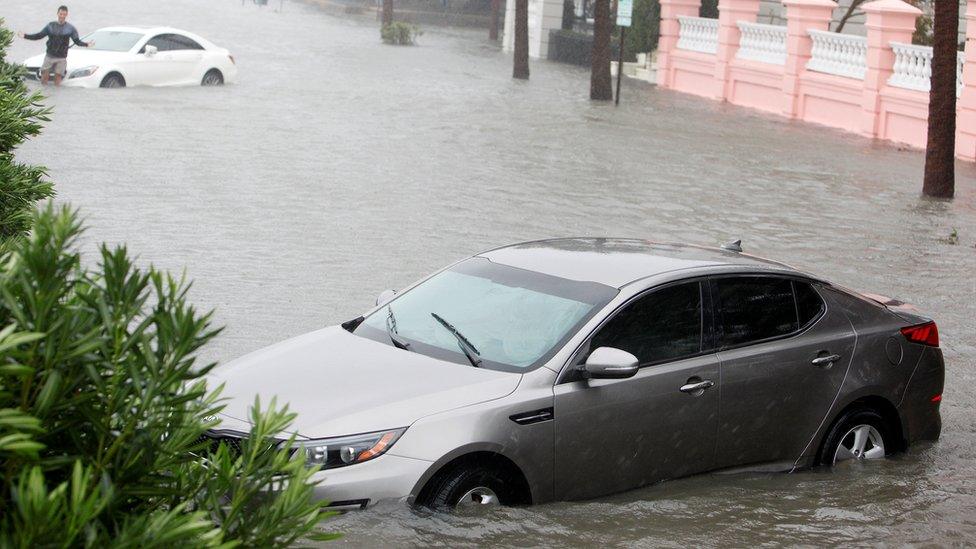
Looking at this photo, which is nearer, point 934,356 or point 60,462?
point 60,462

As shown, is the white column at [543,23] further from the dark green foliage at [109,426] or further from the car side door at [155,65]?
the dark green foliage at [109,426]

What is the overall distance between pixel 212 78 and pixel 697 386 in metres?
25.4

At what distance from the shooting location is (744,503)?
6.70 meters

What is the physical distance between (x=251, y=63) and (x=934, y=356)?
3177 centimetres

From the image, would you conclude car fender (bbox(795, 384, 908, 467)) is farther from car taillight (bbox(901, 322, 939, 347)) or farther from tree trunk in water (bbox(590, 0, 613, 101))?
tree trunk in water (bbox(590, 0, 613, 101))

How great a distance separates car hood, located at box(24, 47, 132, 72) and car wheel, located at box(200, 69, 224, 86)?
2.54 m

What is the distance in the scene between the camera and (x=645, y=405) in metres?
6.45

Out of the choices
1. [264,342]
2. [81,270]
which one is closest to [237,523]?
[81,270]

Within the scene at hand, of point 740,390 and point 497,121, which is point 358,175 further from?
point 740,390

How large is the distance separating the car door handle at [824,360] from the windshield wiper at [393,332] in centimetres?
235

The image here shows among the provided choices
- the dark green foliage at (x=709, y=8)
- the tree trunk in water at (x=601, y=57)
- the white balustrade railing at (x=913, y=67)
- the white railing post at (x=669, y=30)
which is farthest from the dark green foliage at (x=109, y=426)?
the dark green foliage at (x=709, y=8)

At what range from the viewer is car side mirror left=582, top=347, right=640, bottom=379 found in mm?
6137

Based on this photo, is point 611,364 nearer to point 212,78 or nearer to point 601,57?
point 212,78


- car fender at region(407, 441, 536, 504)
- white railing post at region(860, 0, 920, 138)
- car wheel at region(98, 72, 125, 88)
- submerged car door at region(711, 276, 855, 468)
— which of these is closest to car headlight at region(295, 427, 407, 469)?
car fender at region(407, 441, 536, 504)
